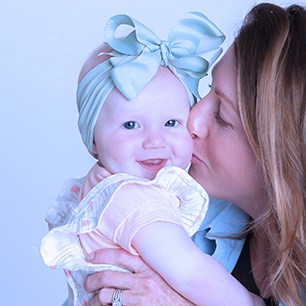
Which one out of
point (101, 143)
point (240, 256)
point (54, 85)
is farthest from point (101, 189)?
point (54, 85)

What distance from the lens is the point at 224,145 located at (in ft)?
7.11

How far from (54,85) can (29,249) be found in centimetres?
70

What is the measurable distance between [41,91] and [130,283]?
181 centimetres

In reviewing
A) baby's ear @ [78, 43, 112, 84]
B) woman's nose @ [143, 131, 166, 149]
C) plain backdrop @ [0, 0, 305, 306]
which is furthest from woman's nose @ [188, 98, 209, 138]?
plain backdrop @ [0, 0, 305, 306]

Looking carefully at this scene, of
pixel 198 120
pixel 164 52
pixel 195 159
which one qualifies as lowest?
pixel 195 159

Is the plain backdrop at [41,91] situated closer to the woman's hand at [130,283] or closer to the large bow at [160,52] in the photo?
the large bow at [160,52]

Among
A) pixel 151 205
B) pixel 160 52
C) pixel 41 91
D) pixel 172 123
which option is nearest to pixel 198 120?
pixel 172 123

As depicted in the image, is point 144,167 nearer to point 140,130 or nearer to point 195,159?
point 140,130

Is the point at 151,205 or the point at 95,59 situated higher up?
the point at 95,59

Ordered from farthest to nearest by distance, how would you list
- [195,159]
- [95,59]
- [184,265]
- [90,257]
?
[195,159]
[95,59]
[90,257]
[184,265]

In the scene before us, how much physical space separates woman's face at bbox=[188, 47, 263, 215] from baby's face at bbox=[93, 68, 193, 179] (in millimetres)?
106

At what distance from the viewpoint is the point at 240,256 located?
2.36 m

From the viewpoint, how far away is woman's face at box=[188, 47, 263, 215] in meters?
2.14

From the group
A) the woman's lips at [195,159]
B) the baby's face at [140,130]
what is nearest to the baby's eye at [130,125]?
the baby's face at [140,130]
